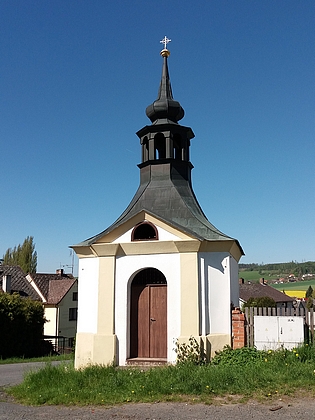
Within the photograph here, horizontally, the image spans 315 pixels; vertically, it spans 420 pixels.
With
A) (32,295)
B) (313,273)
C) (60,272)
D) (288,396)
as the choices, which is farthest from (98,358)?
(313,273)

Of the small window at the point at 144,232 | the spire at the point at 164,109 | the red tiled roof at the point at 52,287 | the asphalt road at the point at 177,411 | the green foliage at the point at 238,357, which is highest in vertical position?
the spire at the point at 164,109

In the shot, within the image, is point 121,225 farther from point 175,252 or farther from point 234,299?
point 234,299

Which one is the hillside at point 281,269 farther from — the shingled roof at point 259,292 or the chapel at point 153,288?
the chapel at point 153,288

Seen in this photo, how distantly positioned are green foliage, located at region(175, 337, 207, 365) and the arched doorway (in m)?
0.72

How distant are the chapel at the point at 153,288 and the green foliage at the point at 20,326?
13.9 metres

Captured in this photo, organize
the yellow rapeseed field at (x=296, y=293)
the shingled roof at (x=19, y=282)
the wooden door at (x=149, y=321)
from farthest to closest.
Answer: the yellow rapeseed field at (x=296, y=293) < the shingled roof at (x=19, y=282) < the wooden door at (x=149, y=321)

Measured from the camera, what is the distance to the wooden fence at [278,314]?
444 inches

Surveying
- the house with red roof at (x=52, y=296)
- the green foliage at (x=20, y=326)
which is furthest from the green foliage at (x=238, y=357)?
the house with red roof at (x=52, y=296)

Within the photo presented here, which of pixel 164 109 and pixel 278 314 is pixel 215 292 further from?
pixel 164 109

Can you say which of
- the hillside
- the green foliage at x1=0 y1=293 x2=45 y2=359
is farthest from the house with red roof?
the hillside

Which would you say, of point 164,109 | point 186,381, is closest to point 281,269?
point 164,109

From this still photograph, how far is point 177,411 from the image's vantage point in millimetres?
7430

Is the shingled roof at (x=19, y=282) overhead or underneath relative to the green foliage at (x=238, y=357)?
overhead

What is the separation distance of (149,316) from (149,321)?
14 centimetres
